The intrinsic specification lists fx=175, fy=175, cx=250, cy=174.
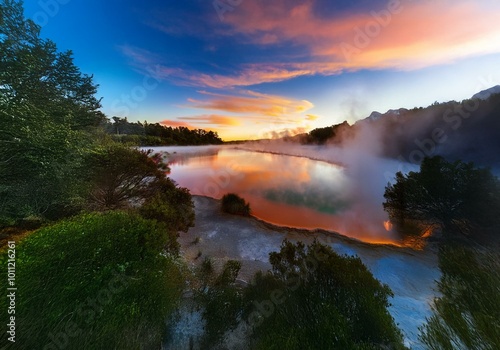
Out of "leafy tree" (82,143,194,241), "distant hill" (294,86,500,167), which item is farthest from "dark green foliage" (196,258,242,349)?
"distant hill" (294,86,500,167)

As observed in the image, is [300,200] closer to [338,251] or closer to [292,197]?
[292,197]

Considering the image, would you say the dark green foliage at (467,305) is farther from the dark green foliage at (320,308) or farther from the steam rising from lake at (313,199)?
the steam rising from lake at (313,199)

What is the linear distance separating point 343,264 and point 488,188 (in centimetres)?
1161

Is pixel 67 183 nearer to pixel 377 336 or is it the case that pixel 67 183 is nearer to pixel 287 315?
pixel 287 315

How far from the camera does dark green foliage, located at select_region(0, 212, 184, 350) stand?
3.84 m

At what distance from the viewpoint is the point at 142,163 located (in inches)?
513

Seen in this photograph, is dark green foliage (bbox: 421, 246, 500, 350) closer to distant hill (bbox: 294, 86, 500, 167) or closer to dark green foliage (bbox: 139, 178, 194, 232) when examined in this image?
dark green foliage (bbox: 139, 178, 194, 232)

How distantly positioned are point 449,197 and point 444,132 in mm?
29549

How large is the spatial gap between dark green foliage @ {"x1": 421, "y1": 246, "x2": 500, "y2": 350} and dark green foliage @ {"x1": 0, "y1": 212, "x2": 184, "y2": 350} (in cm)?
691

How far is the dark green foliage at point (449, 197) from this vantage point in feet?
33.1

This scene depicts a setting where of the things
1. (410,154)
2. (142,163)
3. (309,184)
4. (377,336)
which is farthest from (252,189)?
(410,154)

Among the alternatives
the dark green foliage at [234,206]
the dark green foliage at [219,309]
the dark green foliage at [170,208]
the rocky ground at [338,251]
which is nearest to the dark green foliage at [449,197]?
the rocky ground at [338,251]

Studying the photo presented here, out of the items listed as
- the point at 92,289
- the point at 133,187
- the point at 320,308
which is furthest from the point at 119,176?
the point at 320,308

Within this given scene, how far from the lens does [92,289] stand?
450cm
